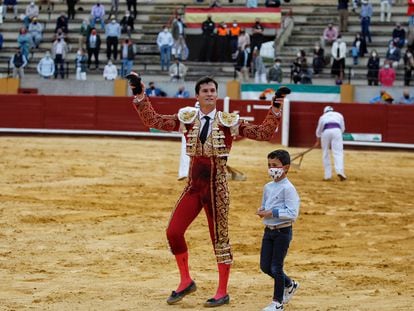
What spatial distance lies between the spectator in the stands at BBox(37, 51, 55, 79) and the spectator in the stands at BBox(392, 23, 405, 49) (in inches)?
348

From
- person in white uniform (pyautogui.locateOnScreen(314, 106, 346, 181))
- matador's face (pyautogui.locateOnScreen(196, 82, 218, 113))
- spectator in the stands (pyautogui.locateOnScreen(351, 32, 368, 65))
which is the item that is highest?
spectator in the stands (pyautogui.locateOnScreen(351, 32, 368, 65))

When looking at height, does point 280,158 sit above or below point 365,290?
above

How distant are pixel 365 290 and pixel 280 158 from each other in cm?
167

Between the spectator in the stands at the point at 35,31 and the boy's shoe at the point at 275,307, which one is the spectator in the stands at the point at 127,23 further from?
the boy's shoe at the point at 275,307

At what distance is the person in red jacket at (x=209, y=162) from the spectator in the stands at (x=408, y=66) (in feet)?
62.0

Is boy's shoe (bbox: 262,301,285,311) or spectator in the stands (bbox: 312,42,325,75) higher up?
spectator in the stands (bbox: 312,42,325,75)

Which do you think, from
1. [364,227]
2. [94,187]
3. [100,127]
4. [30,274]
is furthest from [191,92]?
[30,274]

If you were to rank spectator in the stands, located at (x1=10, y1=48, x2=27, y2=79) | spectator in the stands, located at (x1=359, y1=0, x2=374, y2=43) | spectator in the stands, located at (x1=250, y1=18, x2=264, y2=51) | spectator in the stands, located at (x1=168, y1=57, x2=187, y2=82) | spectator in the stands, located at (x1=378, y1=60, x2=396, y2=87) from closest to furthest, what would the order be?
spectator in the stands, located at (x1=378, y1=60, x2=396, y2=87) → spectator in the stands, located at (x1=168, y1=57, x2=187, y2=82) → spectator in the stands, located at (x1=359, y1=0, x2=374, y2=43) → spectator in the stands, located at (x1=250, y1=18, x2=264, y2=51) → spectator in the stands, located at (x1=10, y1=48, x2=27, y2=79)

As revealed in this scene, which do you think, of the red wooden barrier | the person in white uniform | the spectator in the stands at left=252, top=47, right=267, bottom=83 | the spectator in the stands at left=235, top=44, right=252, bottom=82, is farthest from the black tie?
the spectator in the stands at left=235, top=44, right=252, bottom=82

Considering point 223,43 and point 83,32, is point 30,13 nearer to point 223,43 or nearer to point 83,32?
point 83,32

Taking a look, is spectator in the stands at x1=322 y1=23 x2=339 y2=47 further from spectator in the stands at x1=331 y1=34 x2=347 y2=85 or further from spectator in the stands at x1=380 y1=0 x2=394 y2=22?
spectator in the stands at x1=380 y1=0 x2=394 y2=22

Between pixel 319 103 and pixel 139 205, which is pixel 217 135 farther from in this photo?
pixel 319 103

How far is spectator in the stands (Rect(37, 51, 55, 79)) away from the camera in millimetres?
28609

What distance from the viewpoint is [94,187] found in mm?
15602
